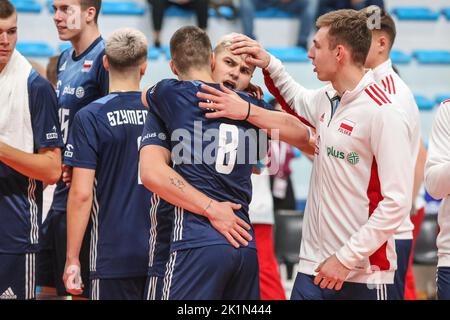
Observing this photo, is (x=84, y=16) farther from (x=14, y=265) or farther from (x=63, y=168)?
(x=14, y=265)

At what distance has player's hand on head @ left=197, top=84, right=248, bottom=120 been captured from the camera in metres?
4.20

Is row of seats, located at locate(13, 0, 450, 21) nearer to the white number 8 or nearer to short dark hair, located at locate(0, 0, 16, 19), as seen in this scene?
short dark hair, located at locate(0, 0, 16, 19)

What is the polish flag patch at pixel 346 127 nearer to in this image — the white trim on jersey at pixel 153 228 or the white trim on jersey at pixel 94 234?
the white trim on jersey at pixel 153 228

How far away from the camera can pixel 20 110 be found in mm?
4879

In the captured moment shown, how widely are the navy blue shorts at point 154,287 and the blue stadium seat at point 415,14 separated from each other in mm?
9220

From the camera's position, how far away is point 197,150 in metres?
4.21

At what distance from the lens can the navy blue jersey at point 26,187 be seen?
489 cm

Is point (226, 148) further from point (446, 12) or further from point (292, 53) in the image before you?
point (446, 12)

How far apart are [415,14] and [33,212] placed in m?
9.31

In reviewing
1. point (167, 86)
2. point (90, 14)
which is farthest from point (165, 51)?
point (167, 86)
